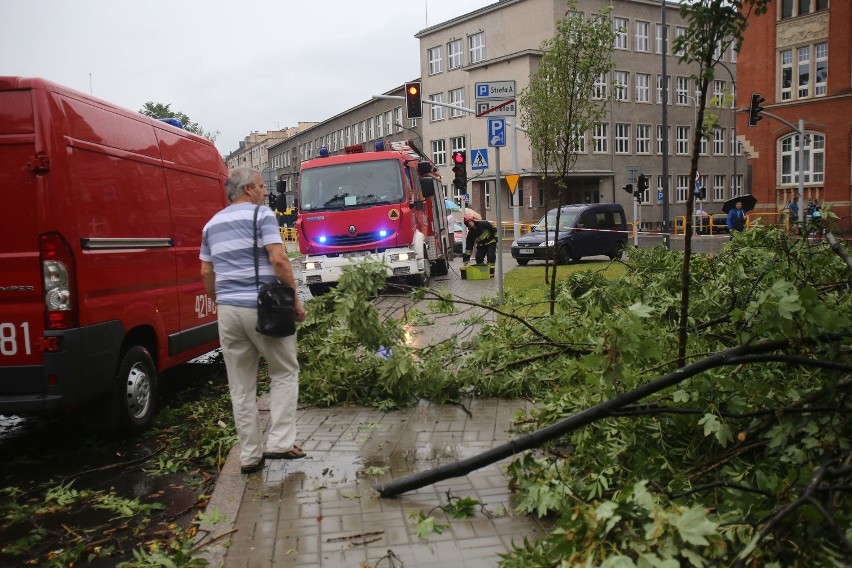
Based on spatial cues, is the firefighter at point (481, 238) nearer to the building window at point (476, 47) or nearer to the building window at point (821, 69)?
the building window at point (821, 69)

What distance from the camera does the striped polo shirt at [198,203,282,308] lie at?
215 inches

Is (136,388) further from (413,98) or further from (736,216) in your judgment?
(413,98)

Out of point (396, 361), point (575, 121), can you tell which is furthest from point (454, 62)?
point (396, 361)

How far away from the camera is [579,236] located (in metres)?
26.1

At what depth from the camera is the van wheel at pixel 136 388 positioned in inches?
253

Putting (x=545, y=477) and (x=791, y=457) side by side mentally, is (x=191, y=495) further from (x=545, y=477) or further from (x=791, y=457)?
(x=791, y=457)

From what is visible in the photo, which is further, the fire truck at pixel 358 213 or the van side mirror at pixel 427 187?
the van side mirror at pixel 427 187

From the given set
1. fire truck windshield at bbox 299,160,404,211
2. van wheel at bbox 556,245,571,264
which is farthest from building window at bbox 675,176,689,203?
fire truck windshield at bbox 299,160,404,211

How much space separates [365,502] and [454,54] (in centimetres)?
6268

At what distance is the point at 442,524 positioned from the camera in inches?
173

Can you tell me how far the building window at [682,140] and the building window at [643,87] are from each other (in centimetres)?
440

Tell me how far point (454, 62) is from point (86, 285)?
61.2 metres

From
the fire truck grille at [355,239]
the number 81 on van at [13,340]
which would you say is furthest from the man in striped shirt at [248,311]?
the fire truck grille at [355,239]

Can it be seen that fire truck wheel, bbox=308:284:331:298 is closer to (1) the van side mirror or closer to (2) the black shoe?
(1) the van side mirror
